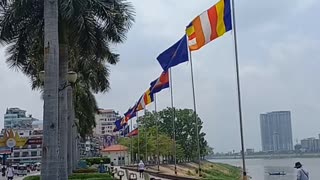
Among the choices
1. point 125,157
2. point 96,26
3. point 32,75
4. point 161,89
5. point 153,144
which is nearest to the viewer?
point 96,26

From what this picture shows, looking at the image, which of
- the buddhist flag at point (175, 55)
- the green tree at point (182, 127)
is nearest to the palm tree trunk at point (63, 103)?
the buddhist flag at point (175, 55)

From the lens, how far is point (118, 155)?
327ft

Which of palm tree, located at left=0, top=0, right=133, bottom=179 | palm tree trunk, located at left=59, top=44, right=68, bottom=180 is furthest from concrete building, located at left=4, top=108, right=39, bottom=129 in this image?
palm tree, located at left=0, top=0, right=133, bottom=179

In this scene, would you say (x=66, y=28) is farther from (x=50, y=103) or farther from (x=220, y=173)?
(x=220, y=173)

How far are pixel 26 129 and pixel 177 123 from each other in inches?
2643

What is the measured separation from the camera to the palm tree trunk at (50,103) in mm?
14633

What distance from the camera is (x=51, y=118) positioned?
47.9 feet

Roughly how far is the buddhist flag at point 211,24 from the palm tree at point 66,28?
8.86ft

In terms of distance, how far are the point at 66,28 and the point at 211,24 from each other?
18.2ft

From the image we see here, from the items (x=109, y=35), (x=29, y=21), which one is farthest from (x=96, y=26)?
(x=29, y=21)

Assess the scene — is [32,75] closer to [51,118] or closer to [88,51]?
[88,51]

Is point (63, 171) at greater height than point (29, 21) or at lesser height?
lesser

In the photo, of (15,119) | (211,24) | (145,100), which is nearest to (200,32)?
(211,24)

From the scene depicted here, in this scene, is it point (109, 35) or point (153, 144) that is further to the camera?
point (153, 144)
